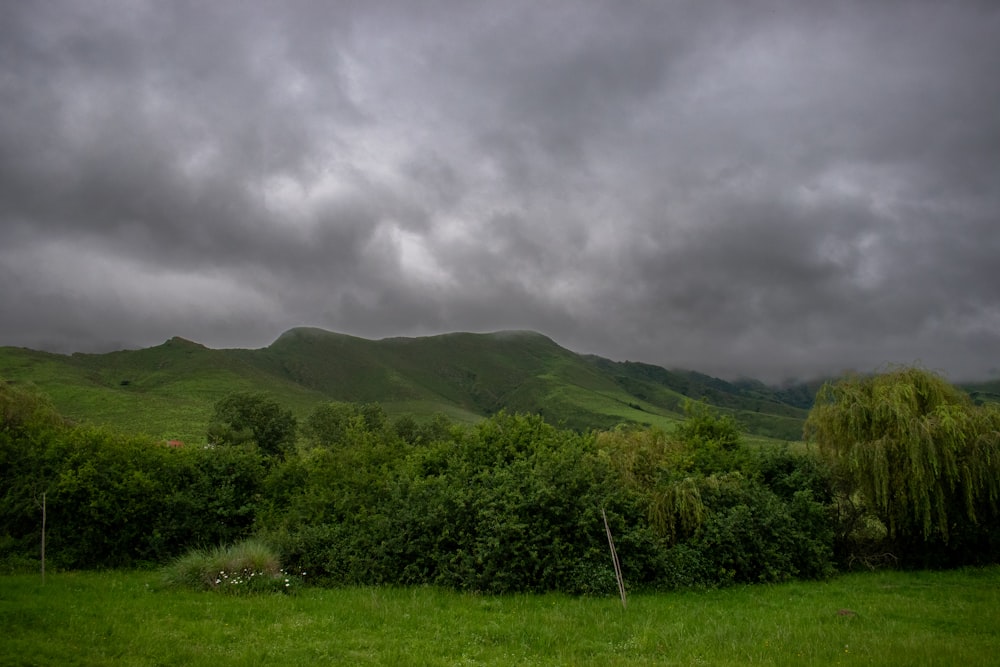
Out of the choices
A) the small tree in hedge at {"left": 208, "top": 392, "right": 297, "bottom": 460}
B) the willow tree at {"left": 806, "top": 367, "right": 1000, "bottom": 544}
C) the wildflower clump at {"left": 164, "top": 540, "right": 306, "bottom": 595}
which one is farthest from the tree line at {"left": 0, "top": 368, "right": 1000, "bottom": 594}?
the small tree in hedge at {"left": 208, "top": 392, "right": 297, "bottom": 460}

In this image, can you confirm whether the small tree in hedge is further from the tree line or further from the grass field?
the grass field

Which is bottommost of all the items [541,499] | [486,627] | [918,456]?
[486,627]

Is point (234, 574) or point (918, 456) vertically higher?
point (918, 456)

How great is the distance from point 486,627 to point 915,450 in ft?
47.5

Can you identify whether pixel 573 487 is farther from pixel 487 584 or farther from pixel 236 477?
pixel 236 477

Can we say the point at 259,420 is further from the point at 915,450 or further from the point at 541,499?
the point at 915,450

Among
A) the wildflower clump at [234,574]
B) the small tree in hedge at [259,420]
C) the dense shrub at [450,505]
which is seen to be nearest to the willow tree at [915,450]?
the dense shrub at [450,505]

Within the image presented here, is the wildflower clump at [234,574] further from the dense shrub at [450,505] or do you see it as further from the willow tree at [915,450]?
the willow tree at [915,450]

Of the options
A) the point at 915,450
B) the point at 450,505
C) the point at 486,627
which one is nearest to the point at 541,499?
the point at 450,505

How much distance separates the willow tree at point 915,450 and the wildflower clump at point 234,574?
17.5 meters

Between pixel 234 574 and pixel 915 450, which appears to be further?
pixel 915 450

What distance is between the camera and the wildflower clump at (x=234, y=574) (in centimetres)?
1452

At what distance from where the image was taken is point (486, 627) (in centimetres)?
1159

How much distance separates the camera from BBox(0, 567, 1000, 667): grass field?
933cm
